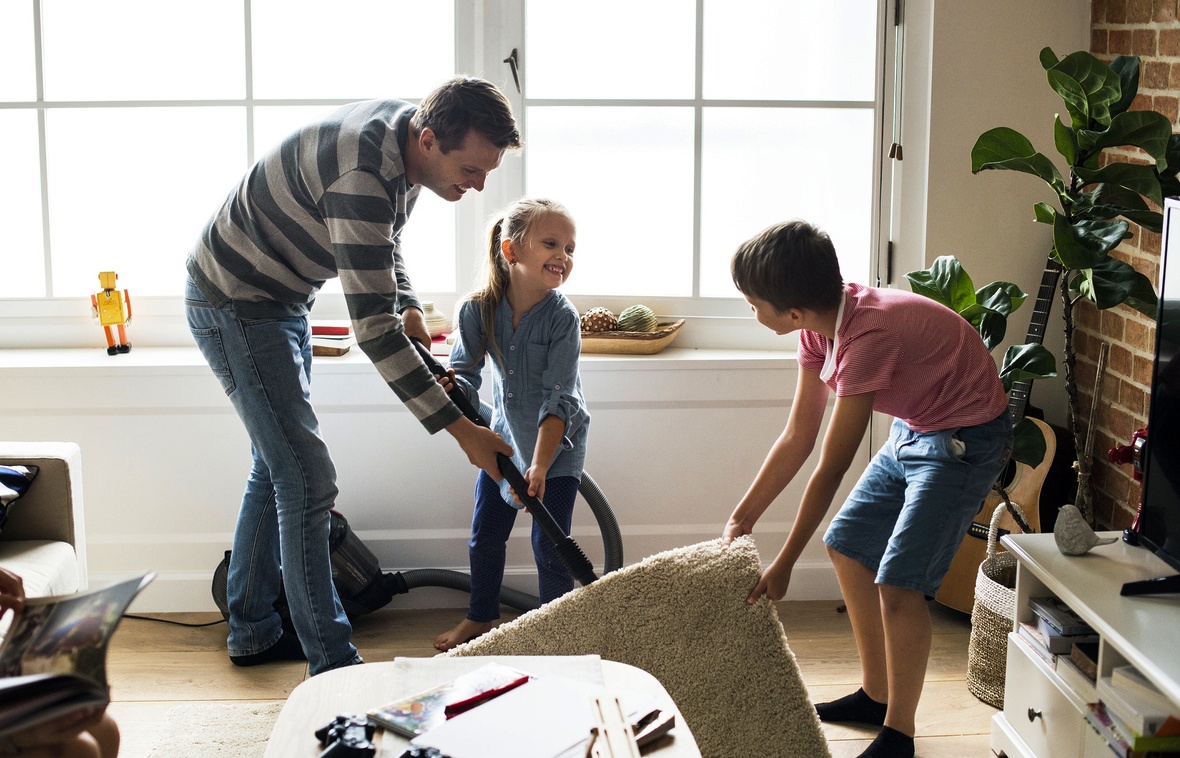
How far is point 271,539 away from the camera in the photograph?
101 inches

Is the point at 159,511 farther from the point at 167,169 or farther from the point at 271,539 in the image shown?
the point at 167,169

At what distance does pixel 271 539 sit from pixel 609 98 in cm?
142

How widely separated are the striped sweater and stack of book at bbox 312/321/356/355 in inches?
22.5

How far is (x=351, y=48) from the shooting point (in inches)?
116

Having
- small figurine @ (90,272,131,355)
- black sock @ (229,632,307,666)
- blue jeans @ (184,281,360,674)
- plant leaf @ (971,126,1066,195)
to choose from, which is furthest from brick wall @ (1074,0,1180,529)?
small figurine @ (90,272,131,355)

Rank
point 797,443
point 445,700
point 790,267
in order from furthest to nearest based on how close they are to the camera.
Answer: point 797,443, point 790,267, point 445,700

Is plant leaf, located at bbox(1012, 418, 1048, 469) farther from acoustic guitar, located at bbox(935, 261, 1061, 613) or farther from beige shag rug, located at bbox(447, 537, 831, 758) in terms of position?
beige shag rug, located at bbox(447, 537, 831, 758)

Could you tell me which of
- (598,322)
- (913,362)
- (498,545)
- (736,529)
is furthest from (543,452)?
(913,362)

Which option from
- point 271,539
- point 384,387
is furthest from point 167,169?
point 271,539

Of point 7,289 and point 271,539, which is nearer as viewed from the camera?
point 271,539

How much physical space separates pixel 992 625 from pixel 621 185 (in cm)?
144

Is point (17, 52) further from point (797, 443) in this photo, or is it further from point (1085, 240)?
point (1085, 240)

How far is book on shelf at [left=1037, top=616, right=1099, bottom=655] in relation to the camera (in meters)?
1.94

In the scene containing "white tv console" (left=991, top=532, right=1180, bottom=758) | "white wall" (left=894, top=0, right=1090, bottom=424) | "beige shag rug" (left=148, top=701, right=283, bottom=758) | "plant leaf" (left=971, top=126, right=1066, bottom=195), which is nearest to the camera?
"white tv console" (left=991, top=532, right=1180, bottom=758)
